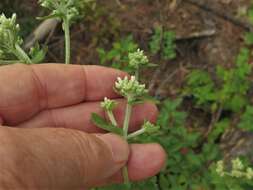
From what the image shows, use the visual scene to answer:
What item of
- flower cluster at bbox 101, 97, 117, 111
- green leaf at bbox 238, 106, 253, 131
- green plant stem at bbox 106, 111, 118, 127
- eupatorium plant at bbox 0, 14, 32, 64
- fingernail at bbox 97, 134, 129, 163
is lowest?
green leaf at bbox 238, 106, 253, 131

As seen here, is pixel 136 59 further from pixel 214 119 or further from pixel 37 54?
pixel 214 119

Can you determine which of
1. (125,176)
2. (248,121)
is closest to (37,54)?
(125,176)

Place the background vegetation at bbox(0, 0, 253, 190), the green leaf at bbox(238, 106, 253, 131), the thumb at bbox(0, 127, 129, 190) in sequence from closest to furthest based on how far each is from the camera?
the thumb at bbox(0, 127, 129, 190), the background vegetation at bbox(0, 0, 253, 190), the green leaf at bbox(238, 106, 253, 131)

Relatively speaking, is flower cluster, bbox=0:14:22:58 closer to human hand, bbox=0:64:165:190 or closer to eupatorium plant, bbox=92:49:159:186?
human hand, bbox=0:64:165:190

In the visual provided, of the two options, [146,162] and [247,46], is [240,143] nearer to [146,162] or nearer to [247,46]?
[247,46]

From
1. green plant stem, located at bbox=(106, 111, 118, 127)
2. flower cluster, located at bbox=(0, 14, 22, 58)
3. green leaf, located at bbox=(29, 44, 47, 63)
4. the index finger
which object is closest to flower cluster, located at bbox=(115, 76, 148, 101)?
green plant stem, located at bbox=(106, 111, 118, 127)

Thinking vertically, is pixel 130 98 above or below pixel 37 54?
below

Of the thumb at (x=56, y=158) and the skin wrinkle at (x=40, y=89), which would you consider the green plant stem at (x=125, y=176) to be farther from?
the skin wrinkle at (x=40, y=89)

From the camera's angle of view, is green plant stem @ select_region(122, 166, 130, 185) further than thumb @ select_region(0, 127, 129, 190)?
Yes

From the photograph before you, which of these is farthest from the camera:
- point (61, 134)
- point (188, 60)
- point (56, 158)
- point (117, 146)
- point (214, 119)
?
point (188, 60)
